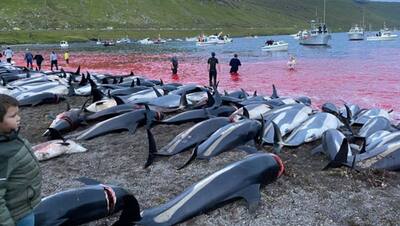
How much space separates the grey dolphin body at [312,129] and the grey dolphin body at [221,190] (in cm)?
310

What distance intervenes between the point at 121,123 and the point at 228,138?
4306mm

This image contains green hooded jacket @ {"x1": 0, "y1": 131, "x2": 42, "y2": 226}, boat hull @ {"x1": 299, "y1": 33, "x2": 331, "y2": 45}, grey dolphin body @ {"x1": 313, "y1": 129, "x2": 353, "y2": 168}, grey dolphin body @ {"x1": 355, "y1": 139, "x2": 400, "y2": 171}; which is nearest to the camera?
green hooded jacket @ {"x1": 0, "y1": 131, "x2": 42, "y2": 226}

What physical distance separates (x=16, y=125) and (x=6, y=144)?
233mm

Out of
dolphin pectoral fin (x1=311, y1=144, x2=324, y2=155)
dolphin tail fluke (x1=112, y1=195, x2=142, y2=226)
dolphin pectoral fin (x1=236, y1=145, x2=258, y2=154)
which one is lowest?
dolphin pectoral fin (x1=311, y1=144, x2=324, y2=155)

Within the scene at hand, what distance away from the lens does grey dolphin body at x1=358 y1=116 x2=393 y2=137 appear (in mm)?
14659

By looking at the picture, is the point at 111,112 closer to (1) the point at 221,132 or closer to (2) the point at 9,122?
(1) the point at 221,132

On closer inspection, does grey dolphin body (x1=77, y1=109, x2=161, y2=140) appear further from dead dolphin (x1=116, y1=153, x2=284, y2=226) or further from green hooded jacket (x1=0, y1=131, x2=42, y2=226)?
green hooded jacket (x1=0, y1=131, x2=42, y2=226)

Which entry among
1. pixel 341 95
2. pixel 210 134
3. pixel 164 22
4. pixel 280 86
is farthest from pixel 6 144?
pixel 164 22

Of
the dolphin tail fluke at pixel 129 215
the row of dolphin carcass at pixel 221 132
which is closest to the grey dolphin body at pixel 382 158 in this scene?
the row of dolphin carcass at pixel 221 132

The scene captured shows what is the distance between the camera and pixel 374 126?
1501 cm

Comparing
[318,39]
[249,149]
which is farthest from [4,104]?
[318,39]

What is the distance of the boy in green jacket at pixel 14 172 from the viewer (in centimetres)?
485

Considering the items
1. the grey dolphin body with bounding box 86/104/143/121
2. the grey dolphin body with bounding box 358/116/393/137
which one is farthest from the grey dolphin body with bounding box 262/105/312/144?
the grey dolphin body with bounding box 86/104/143/121

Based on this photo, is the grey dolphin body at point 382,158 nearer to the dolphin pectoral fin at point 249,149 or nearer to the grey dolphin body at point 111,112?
the dolphin pectoral fin at point 249,149
